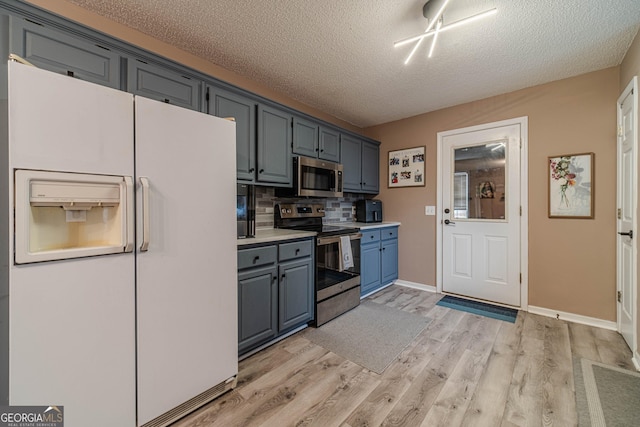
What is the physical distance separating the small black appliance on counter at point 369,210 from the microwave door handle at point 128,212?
9.62 ft

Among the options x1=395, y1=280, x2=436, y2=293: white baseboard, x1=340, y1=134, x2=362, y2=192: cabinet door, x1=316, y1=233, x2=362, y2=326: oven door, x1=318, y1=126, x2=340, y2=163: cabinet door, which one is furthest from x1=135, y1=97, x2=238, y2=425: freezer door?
x1=395, y1=280, x2=436, y2=293: white baseboard

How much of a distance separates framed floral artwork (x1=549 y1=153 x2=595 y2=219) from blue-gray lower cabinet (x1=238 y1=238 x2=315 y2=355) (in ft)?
8.45

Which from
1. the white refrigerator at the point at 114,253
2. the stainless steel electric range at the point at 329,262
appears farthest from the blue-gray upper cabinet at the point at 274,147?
the white refrigerator at the point at 114,253

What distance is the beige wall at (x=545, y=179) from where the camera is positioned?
7.94 ft

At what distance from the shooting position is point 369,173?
3.90 meters

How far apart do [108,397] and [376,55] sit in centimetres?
286

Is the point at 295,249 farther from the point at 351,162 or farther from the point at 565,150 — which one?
the point at 565,150

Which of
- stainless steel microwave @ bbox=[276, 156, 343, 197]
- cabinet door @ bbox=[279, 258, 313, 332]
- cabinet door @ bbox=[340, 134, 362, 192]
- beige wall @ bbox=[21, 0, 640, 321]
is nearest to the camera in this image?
cabinet door @ bbox=[279, 258, 313, 332]

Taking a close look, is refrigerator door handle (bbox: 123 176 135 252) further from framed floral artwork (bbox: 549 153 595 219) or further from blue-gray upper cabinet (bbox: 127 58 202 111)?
framed floral artwork (bbox: 549 153 595 219)

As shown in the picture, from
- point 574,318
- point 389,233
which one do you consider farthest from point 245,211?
point 574,318

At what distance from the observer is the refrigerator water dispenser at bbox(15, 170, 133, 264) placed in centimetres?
98

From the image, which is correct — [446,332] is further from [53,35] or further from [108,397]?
[53,35]

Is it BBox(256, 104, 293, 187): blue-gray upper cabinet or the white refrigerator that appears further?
BBox(256, 104, 293, 187): blue-gray upper cabinet

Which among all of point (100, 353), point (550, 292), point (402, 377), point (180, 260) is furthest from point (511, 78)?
point (100, 353)
